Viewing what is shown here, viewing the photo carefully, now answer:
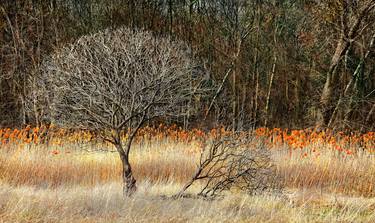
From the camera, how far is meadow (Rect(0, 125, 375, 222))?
610 cm

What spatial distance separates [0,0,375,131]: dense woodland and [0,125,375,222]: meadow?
116 inches

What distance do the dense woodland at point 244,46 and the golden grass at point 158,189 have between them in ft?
10.6

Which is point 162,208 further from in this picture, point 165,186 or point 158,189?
point 165,186

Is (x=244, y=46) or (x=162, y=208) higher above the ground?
(x=244, y=46)

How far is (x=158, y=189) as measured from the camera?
27.2 ft

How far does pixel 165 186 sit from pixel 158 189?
45 cm

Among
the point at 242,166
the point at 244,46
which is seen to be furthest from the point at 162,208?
the point at 244,46

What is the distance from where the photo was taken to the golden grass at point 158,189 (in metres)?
6.05

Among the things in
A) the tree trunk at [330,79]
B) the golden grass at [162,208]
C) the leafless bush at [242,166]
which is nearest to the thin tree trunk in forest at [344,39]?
the tree trunk at [330,79]

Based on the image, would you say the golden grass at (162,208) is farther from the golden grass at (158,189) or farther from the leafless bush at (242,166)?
the leafless bush at (242,166)

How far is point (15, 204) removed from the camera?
5.98 metres

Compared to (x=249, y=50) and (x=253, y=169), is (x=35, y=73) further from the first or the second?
(x=249, y=50)

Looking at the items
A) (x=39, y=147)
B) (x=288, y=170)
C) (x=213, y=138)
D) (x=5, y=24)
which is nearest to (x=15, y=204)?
(x=213, y=138)

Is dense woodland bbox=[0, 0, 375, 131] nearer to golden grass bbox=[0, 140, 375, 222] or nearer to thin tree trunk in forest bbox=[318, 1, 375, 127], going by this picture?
thin tree trunk in forest bbox=[318, 1, 375, 127]
